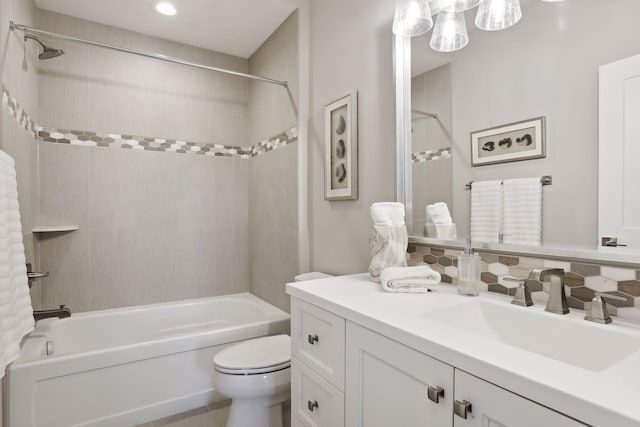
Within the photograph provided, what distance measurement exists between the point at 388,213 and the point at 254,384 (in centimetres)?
100

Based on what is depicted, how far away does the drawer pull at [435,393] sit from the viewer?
27.6 inches

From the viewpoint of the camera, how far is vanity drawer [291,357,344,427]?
103 centimetres

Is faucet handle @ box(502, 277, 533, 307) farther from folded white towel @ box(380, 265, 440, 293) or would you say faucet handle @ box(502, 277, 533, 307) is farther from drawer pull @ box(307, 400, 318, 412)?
drawer pull @ box(307, 400, 318, 412)

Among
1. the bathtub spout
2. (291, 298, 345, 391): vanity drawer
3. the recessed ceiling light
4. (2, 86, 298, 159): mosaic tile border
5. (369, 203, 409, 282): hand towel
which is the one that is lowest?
the bathtub spout

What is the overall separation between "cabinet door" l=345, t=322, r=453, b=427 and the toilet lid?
2.42 feet

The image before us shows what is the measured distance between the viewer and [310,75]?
2234mm

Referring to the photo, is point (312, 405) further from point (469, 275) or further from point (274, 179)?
point (274, 179)

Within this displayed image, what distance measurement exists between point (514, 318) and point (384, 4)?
1453 millimetres

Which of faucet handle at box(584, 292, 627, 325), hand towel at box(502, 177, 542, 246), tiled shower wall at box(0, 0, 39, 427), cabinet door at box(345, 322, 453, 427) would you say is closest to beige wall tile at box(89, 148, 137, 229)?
tiled shower wall at box(0, 0, 39, 427)

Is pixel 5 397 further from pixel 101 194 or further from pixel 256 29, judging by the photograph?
pixel 256 29

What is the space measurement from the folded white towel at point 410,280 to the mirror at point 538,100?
21cm

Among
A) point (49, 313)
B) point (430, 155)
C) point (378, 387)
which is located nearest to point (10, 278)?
point (49, 313)

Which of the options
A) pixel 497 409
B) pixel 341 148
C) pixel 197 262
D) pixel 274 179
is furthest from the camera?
pixel 197 262

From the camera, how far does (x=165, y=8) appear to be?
2271 mm
